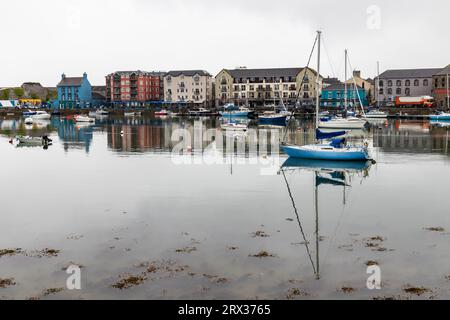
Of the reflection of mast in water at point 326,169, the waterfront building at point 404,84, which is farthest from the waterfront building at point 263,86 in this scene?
the reflection of mast in water at point 326,169

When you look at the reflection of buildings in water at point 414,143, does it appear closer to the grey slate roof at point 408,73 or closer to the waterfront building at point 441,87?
the waterfront building at point 441,87

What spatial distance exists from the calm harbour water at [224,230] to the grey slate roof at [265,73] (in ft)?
431

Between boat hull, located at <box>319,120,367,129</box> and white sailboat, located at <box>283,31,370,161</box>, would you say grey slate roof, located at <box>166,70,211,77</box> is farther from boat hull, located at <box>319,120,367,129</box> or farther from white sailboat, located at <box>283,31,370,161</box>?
white sailboat, located at <box>283,31,370,161</box>

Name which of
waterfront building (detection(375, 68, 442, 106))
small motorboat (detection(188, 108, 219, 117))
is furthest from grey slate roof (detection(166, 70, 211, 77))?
waterfront building (detection(375, 68, 442, 106))

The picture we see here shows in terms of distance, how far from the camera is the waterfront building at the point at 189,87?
18075 cm

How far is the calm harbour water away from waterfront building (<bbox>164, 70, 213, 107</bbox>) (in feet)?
472

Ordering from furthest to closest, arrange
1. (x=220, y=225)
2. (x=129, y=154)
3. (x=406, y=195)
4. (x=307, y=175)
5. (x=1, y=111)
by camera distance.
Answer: (x=1, y=111) → (x=129, y=154) → (x=307, y=175) → (x=406, y=195) → (x=220, y=225)

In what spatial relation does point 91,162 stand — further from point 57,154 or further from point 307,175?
point 307,175

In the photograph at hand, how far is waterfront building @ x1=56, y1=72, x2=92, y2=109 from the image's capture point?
7677 inches

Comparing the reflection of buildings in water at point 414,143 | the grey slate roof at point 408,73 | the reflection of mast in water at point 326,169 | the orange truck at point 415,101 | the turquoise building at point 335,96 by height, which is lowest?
the reflection of mast in water at point 326,169

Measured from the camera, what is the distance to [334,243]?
1878cm
